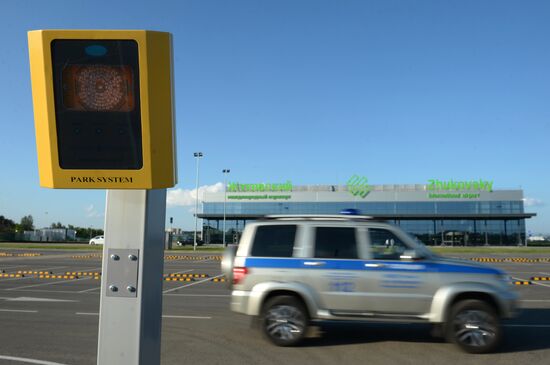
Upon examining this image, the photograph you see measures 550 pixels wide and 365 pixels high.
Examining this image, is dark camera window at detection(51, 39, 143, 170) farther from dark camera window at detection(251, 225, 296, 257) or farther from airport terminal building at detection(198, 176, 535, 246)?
airport terminal building at detection(198, 176, 535, 246)

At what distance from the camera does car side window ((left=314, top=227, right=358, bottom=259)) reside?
287 inches

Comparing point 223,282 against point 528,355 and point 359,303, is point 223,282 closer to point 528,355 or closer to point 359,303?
point 359,303

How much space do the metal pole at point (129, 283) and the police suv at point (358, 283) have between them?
4967mm

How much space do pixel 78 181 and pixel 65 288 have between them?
13.6 m

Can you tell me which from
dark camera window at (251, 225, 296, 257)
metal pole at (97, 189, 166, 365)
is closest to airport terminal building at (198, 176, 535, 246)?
dark camera window at (251, 225, 296, 257)

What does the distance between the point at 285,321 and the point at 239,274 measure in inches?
42.4

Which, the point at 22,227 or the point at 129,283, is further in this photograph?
the point at 22,227

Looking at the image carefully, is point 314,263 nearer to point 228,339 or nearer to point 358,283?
point 358,283

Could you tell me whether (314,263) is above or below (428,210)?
below

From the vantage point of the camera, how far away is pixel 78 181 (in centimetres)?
215

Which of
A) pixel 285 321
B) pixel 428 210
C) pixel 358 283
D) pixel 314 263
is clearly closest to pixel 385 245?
pixel 358 283

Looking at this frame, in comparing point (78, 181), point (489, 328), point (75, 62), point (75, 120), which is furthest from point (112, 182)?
point (489, 328)

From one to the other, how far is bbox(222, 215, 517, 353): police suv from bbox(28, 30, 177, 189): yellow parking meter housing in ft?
17.6

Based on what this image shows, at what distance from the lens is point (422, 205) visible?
70250 mm
